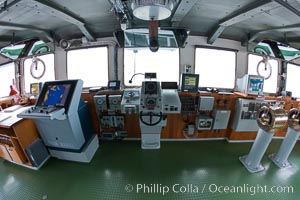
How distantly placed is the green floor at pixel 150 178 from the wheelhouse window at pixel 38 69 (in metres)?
1.91

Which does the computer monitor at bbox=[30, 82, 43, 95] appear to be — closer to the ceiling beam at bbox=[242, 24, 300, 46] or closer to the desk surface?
the desk surface

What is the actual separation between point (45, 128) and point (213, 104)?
3.07 m

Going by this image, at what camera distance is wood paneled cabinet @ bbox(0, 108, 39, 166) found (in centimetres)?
209

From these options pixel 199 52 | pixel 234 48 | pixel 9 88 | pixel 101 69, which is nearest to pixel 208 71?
pixel 199 52

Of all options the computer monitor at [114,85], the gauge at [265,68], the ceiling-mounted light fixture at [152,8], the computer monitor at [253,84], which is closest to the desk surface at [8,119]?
the computer monitor at [114,85]

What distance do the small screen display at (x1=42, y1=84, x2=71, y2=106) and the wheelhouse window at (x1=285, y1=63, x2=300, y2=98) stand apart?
4723 millimetres

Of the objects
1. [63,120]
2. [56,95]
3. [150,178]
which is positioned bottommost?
[150,178]

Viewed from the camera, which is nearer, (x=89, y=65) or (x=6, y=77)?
(x=6, y=77)

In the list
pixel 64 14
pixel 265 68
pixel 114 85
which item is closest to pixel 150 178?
pixel 114 85

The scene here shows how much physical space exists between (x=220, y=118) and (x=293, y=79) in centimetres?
225

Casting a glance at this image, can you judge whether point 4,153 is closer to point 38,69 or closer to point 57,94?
point 57,94

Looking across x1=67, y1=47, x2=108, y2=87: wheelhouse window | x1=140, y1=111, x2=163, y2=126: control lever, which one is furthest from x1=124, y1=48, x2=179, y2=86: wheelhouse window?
x1=140, y1=111, x2=163, y2=126: control lever

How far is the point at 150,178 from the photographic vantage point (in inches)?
78.7

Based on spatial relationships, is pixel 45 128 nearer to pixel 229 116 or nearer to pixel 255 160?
pixel 255 160
